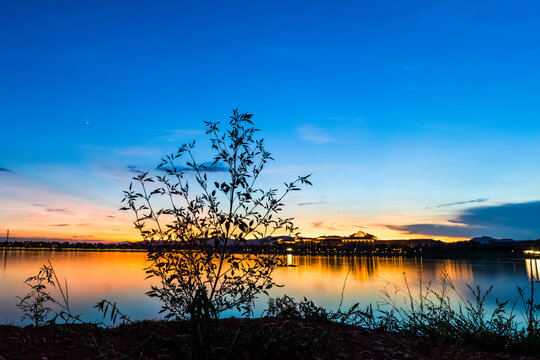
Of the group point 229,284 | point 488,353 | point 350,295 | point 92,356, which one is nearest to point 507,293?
point 350,295

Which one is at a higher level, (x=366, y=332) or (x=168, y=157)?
(x=168, y=157)

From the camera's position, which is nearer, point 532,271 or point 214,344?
point 214,344

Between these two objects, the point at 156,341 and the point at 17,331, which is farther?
the point at 17,331

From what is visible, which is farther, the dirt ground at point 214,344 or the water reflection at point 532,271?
the water reflection at point 532,271

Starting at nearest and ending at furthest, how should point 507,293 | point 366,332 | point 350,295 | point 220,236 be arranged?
point 220,236
point 366,332
point 350,295
point 507,293

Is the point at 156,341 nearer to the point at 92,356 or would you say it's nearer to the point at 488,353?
the point at 92,356

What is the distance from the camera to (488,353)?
6.57m

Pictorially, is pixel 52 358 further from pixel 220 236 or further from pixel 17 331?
pixel 220 236

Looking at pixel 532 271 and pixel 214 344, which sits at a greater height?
pixel 532 271

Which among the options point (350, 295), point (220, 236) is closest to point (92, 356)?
point (220, 236)

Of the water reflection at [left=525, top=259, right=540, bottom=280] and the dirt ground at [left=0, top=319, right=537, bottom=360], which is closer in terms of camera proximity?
the dirt ground at [left=0, top=319, right=537, bottom=360]

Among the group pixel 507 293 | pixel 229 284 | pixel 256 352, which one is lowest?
pixel 507 293

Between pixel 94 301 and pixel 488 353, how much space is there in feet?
96.6

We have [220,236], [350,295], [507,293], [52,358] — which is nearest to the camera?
[52,358]
